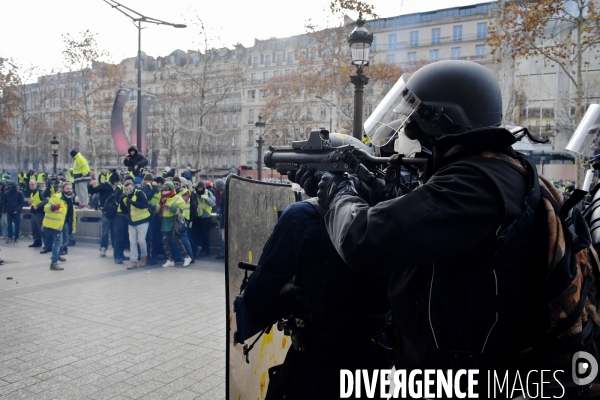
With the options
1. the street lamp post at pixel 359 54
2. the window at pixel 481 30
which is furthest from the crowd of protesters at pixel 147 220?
the window at pixel 481 30

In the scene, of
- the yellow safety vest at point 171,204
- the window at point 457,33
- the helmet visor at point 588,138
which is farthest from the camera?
the window at point 457,33

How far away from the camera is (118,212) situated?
1045 cm

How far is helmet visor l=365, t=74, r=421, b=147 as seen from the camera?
183cm

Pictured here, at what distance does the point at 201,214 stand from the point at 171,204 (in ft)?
3.40

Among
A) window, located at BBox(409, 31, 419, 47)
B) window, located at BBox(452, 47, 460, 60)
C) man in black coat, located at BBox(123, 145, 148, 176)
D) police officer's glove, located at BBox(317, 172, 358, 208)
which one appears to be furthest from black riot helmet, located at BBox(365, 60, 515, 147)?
window, located at BBox(409, 31, 419, 47)

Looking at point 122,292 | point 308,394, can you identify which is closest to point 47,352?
point 122,292

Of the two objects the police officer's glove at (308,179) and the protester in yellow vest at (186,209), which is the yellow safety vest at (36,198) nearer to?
the protester in yellow vest at (186,209)

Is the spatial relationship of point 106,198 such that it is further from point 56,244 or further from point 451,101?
point 451,101

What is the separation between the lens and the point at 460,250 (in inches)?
56.4

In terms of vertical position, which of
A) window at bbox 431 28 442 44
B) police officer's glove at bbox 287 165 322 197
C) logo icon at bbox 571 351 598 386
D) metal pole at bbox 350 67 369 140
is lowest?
logo icon at bbox 571 351 598 386

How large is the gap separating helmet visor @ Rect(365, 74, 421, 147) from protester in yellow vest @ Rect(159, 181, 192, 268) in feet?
27.5

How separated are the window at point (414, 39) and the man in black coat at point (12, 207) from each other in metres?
33.0

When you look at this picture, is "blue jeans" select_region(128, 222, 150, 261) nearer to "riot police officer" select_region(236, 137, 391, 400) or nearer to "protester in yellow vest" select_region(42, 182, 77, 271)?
"protester in yellow vest" select_region(42, 182, 77, 271)

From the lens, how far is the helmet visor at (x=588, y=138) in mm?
3146
